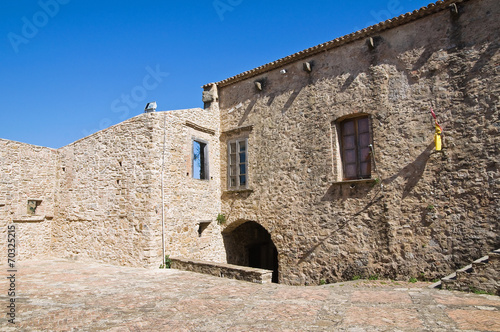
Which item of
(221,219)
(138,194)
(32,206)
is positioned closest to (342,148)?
(221,219)

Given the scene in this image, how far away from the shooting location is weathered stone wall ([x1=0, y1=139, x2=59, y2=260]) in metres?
10.5

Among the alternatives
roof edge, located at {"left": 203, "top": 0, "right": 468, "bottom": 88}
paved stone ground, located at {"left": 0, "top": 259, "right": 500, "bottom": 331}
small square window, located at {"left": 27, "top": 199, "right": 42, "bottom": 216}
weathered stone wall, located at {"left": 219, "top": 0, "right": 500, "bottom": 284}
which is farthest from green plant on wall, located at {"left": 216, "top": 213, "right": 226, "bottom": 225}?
small square window, located at {"left": 27, "top": 199, "right": 42, "bottom": 216}

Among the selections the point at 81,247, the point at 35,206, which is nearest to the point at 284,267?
the point at 81,247

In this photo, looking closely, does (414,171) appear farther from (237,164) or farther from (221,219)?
(221,219)

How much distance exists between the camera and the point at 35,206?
37.6 ft

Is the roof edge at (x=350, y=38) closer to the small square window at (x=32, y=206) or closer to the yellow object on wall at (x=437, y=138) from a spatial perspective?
the yellow object on wall at (x=437, y=138)

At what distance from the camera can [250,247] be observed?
12844 mm

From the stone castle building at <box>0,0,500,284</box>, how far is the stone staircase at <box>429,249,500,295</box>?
128cm

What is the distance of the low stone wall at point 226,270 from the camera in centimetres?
782

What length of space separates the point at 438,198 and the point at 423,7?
443cm

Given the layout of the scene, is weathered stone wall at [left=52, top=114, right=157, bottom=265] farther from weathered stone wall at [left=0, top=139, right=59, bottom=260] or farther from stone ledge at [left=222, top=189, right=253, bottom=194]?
stone ledge at [left=222, top=189, right=253, bottom=194]

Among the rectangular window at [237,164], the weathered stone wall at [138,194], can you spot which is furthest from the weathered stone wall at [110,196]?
the rectangular window at [237,164]

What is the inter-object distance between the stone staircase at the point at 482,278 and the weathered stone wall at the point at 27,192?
1158 centimetres

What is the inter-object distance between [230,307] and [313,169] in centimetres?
506
